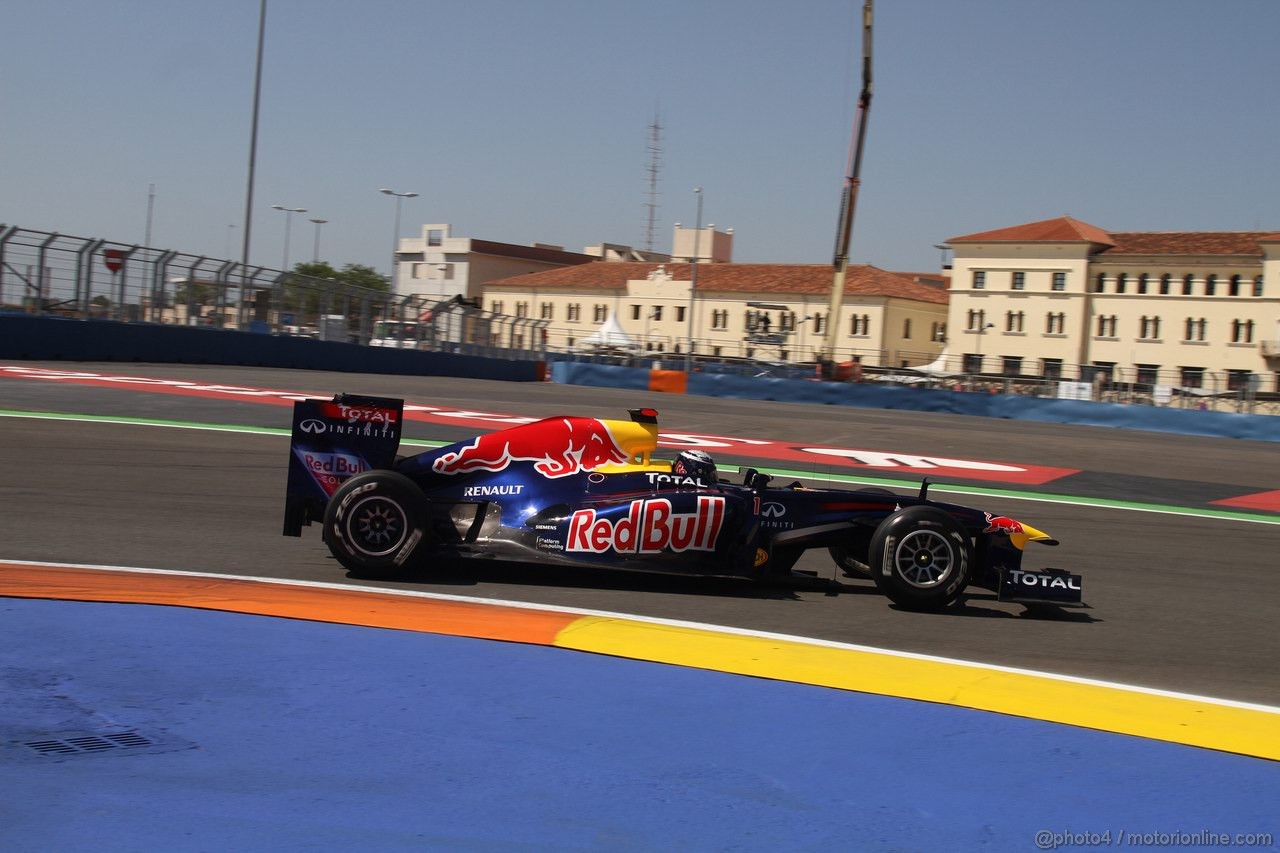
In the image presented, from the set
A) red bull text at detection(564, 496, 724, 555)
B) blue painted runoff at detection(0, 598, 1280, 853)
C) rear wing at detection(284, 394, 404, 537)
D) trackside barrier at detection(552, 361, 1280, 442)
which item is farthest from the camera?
trackside barrier at detection(552, 361, 1280, 442)

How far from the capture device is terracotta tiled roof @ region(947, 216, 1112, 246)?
6881cm

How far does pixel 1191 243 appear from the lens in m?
65.6

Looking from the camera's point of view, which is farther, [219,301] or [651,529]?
[219,301]

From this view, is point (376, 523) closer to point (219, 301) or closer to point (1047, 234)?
point (219, 301)

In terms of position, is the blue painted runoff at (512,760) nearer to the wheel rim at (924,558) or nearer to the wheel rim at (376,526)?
the wheel rim at (376,526)

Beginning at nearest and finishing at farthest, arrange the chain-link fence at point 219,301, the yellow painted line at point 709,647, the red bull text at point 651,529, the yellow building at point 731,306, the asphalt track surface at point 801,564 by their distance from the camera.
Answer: the yellow painted line at point 709,647, the asphalt track surface at point 801,564, the red bull text at point 651,529, the chain-link fence at point 219,301, the yellow building at point 731,306

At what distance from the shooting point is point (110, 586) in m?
6.15

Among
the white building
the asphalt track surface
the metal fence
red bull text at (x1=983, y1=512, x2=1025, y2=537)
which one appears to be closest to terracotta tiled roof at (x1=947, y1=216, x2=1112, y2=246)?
the metal fence

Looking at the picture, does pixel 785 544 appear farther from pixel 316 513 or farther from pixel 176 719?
pixel 176 719

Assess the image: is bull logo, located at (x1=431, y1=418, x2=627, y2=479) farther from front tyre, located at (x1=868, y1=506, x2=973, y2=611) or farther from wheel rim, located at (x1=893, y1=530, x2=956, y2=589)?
wheel rim, located at (x1=893, y1=530, x2=956, y2=589)

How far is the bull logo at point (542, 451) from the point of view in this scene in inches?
269

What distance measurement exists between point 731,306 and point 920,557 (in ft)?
217

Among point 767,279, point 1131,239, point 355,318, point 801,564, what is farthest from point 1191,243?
point 801,564

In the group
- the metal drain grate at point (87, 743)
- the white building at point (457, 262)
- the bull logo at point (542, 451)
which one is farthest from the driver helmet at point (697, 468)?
the white building at point (457, 262)
